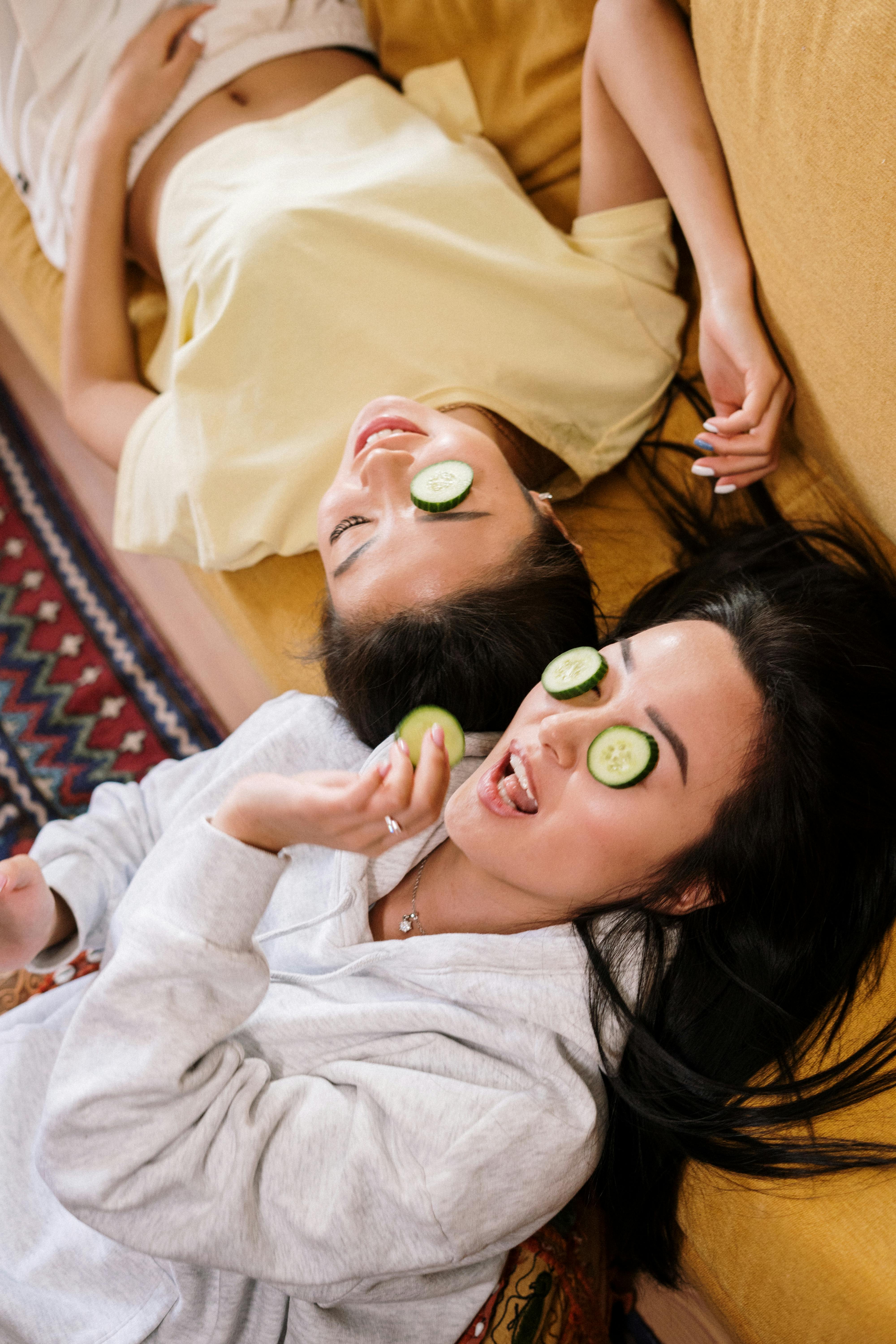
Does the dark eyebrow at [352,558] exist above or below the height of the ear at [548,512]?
above

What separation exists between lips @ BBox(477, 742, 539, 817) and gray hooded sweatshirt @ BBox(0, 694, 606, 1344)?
209 mm

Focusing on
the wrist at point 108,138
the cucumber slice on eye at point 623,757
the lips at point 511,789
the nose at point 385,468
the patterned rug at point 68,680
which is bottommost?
the patterned rug at point 68,680

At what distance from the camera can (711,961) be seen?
50.6 inches

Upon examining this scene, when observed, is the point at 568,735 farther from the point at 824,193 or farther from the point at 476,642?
the point at 824,193

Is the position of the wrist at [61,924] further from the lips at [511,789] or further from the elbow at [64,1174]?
the lips at [511,789]

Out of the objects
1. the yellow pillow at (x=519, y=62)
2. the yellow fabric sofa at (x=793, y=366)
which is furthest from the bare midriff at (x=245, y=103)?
the yellow fabric sofa at (x=793, y=366)

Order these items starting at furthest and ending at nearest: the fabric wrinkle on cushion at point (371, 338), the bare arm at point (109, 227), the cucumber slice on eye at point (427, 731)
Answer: the bare arm at point (109, 227)
the fabric wrinkle on cushion at point (371, 338)
the cucumber slice on eye at point (427, 731)

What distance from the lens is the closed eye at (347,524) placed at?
146cm

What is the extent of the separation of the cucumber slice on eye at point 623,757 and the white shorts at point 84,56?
184 centimetres

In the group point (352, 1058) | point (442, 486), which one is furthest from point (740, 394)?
point (352, 1058)

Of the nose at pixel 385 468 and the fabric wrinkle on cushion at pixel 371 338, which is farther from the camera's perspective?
the fabric wrinkle on cushion at pixel 371 338

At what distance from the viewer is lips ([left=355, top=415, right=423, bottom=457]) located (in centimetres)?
154

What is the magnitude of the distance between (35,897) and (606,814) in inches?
33.9

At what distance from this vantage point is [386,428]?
5.07 ft
